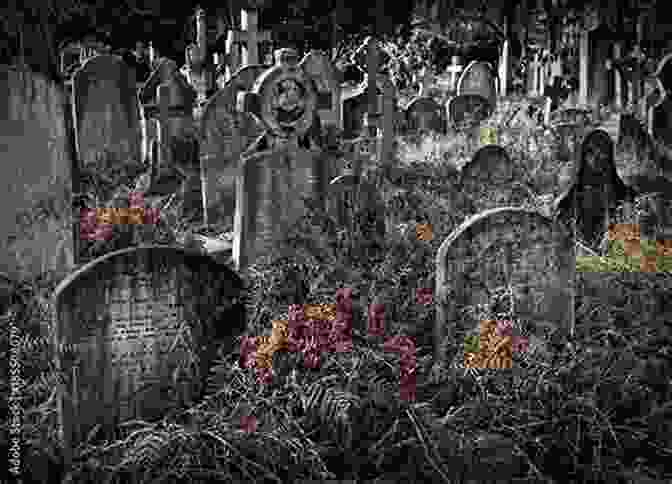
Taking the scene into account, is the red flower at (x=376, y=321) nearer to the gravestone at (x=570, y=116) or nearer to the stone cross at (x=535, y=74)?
the gravestone at (x=570, y=116)

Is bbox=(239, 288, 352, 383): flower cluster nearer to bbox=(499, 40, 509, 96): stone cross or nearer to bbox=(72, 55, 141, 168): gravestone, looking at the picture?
bbox=(72, 55, 141, 168): gravestone

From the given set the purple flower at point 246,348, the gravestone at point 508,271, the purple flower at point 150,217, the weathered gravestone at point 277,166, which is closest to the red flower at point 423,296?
the gravestone at point 508,271

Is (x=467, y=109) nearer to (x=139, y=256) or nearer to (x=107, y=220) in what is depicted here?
(x=107, y=220)

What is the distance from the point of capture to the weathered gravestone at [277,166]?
7141 mm

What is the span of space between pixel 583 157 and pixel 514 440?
472cm

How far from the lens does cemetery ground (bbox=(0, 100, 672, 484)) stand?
403 cm

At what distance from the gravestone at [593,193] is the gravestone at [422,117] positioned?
584 cm

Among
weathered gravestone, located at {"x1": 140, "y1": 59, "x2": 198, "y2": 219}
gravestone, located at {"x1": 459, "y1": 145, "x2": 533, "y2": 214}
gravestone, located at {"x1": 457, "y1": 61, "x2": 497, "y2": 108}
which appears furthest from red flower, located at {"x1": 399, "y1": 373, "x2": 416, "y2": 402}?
gravestone, located at {"x1": 457, "y1": 61, "x2": 497, "y2": 108}

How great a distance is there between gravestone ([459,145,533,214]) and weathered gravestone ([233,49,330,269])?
198cm

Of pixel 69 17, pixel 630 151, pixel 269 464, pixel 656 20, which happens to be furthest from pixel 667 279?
pixel 69 17

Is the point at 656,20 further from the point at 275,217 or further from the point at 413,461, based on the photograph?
the point at 413,461

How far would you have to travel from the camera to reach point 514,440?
4355 millimetres

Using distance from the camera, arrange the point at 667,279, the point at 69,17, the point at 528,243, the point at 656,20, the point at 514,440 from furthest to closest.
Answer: the point at 69,17
the point at 656,20
the point at 667,279
the point at 528,243
the point at 514,440

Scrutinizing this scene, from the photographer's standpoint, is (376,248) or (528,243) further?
(376,248)
